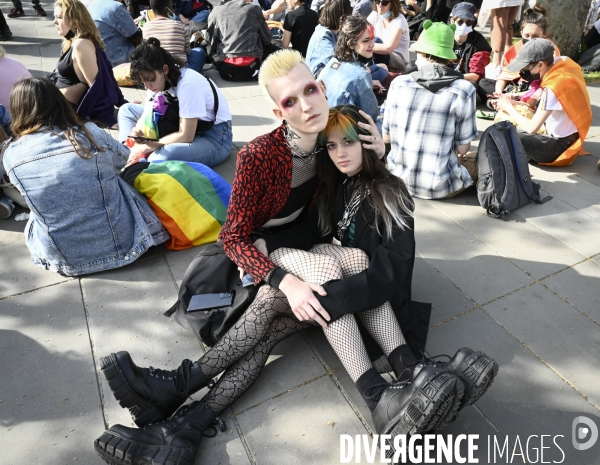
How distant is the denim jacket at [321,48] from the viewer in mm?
5727

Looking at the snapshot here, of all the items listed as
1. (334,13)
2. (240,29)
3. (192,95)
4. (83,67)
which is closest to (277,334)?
(192,95)

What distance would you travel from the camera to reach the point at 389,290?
245cm

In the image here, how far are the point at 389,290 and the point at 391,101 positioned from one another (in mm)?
2215

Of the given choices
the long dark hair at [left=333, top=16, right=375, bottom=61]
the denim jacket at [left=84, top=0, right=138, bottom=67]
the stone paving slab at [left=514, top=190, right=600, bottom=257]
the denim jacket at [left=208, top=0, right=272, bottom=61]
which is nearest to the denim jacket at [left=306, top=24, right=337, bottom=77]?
the long dark hair at [left=333, top=16, right=375, bottom=61]

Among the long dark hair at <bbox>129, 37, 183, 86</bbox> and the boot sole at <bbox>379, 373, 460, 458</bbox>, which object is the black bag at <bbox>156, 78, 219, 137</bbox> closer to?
the long dark hair at <bbox>129, 37, 183, 86</bbox>

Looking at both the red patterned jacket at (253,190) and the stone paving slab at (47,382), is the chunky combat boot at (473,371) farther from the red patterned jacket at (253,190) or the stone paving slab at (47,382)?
the stone paving slab at (47,382)

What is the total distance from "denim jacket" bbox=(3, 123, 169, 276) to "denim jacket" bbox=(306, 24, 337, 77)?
3.07 m

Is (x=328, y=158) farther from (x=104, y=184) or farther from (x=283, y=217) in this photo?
(x=104, y=184)

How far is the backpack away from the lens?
3939 mm

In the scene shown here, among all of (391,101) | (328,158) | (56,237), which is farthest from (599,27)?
(56,237)

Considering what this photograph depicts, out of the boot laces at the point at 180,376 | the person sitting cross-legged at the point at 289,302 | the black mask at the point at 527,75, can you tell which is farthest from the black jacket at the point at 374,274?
the black mask at the point at 527,75

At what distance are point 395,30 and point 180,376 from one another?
5835 millimetres

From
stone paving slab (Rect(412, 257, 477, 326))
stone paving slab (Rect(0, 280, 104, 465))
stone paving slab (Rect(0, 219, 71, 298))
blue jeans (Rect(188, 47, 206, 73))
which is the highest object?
blue jeans (Rect(188, 47, 206, 73))

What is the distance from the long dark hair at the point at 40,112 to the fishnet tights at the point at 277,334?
1.65 m
